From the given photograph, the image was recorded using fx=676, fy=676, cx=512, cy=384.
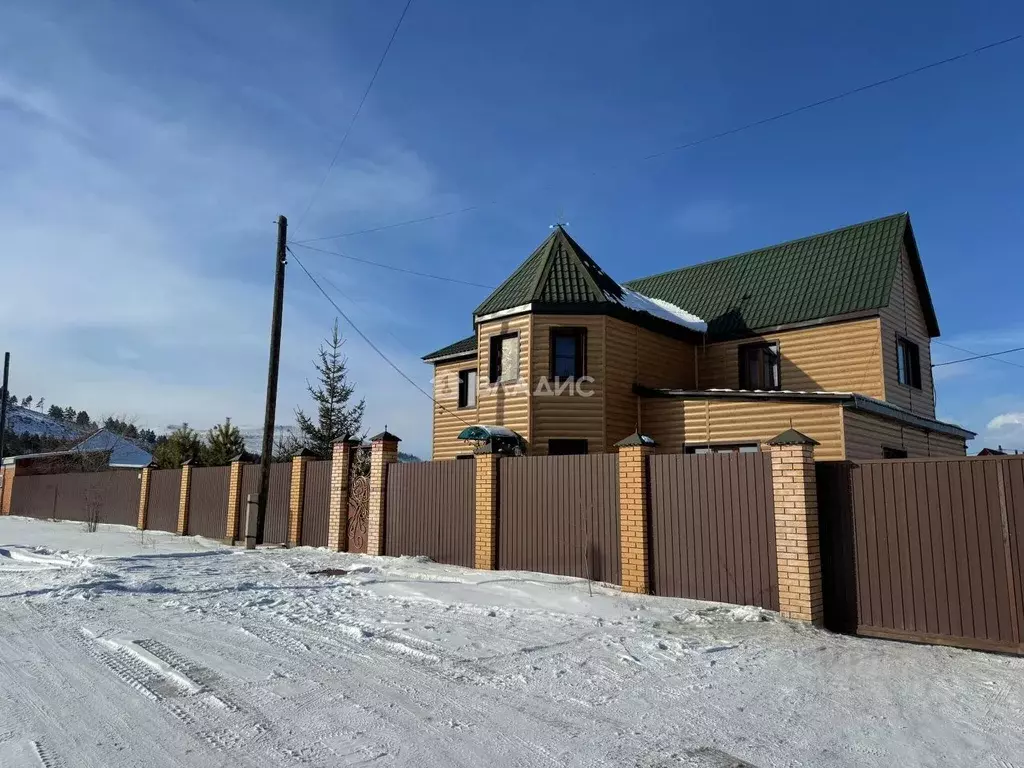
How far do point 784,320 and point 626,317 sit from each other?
4.46 m

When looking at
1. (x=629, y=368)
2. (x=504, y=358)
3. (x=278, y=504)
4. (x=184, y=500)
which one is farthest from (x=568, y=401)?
(x=184, y=500)

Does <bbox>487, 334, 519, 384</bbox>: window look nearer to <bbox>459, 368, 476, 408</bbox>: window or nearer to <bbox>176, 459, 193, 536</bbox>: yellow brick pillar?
<bbox>459, 368, 476, 408</bbox>: window

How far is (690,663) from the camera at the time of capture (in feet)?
19.3

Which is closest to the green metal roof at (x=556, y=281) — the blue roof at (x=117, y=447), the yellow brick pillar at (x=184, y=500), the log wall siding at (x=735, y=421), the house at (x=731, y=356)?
the house at (x=731, y=356)

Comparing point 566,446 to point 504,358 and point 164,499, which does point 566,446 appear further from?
point 164,499

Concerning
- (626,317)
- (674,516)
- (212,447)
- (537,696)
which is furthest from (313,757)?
(212,447)

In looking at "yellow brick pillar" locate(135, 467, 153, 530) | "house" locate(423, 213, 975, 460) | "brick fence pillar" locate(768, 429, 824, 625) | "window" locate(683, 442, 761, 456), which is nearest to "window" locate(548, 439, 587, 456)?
"house" locate(423, 213, 975, 460)

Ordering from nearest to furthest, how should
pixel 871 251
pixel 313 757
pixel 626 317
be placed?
pixel 313 757
pixel 626 317
pixel 871 251

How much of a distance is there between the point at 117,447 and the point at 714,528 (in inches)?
1991

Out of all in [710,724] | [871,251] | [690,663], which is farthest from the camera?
[871,251]

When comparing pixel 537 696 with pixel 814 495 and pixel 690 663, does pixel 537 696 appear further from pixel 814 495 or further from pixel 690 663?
pixel 814 495

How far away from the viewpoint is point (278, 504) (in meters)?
16.2

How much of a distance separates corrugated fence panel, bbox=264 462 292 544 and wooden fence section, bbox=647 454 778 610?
10.0 meters

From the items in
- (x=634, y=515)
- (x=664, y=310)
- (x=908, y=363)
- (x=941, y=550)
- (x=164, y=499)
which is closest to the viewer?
(x=941, y=550)
